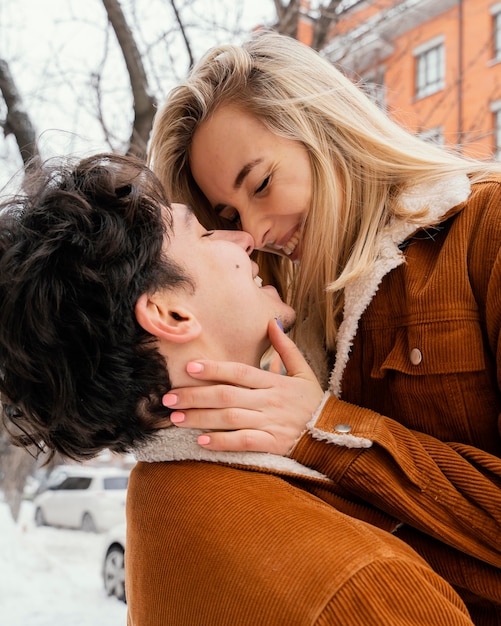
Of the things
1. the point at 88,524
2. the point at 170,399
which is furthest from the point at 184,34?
the point at 88,524

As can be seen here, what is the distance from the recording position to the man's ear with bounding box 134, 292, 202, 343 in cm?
122

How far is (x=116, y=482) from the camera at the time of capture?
32.0ft

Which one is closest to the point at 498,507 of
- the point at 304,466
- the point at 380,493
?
the point at 380,493

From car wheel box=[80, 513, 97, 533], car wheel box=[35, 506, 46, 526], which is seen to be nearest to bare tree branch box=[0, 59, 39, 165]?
car wheel box=[80, 513, 97, 533]

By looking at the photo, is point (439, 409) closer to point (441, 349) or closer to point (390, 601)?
point (441, 349)

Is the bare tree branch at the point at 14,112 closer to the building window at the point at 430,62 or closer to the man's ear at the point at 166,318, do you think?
the man's ear at the point at 166,318

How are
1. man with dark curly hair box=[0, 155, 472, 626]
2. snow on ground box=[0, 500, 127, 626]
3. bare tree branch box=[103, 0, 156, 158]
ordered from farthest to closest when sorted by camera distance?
snow on ground box=[0, 500, 127, 626] < bare tree branch box=[103, 0, 156, 158] < man with dark curly hair box=[0, 155, 472, 626]

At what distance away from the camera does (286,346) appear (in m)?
1.36

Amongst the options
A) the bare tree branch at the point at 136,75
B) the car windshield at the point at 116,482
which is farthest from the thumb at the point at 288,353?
the car windshield at the point at 116,482

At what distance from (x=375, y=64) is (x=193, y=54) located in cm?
211

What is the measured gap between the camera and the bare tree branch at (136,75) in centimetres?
310

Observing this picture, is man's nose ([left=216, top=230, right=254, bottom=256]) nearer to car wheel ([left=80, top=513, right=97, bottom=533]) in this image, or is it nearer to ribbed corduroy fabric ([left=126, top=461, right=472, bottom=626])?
ribbed corduroy fabric ([left=126, top=461, right=472, bottom=626])

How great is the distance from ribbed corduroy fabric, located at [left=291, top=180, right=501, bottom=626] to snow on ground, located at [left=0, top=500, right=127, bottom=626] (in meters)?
2.39

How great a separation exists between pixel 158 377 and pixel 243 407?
17 centimetres
